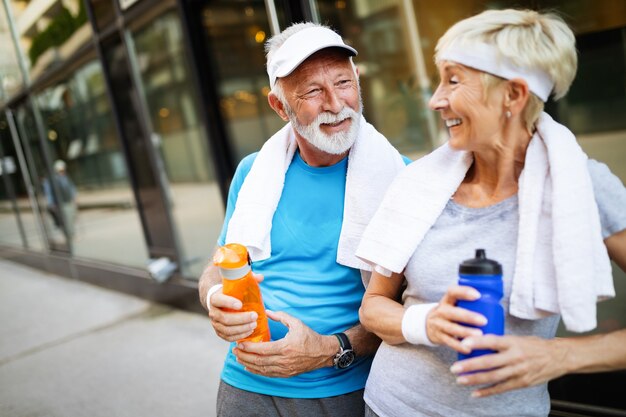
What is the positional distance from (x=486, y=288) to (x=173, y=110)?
4.55 m

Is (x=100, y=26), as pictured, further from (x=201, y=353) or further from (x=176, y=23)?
(x=201, y=353)

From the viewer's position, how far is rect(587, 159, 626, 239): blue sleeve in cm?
117

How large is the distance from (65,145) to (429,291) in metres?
7.39

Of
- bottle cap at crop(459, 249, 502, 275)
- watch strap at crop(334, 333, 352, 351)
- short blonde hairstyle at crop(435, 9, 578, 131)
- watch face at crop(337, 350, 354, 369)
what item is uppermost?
short blonde hairstyle at crop(435, 9, 578, 131)

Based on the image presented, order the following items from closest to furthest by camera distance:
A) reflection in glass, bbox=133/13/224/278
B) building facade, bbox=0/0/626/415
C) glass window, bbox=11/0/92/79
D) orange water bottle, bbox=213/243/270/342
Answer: orange water bottle, bbox=213/243/270/342 → building facade, bbox=0/0/626/415 → reflection in glass, bbox=133/13/224/278 → glass window, bbox=11/0/92/79

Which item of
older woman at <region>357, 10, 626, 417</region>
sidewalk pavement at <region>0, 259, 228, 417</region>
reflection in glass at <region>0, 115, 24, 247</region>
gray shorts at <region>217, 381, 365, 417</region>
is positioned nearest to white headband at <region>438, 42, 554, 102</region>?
older woman at <region>357, 10, 626, 417</region>

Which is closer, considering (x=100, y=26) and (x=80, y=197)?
(x=100, y=26)

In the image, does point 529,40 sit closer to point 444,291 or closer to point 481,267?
point 481,267

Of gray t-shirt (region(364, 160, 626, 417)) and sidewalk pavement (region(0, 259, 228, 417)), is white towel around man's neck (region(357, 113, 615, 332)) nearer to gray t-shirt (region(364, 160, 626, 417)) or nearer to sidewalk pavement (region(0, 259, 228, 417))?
gray t-shirt (region(364, 160, 626, 417))

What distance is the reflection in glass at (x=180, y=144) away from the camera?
15.8 feet

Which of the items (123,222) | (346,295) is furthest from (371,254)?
(123,222)

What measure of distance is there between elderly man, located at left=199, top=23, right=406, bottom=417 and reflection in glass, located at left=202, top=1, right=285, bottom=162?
7.65 feet

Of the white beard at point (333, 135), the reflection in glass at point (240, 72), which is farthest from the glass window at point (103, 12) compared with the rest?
the white beard at point (333, 135)

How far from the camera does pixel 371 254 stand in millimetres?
1423
